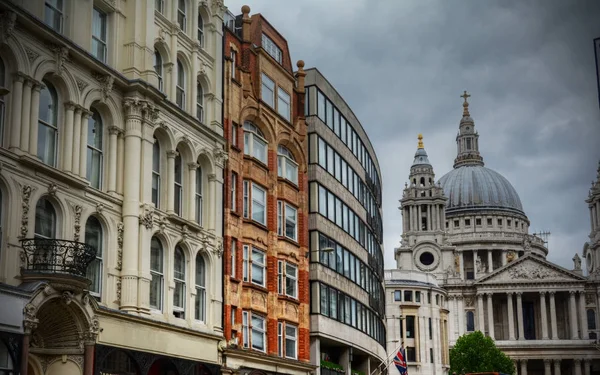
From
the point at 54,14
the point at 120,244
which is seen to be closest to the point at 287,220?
the point at 120,244

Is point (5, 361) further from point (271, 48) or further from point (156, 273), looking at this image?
point (271, 48)

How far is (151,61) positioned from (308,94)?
18913 millimetres

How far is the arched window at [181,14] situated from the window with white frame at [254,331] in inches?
540

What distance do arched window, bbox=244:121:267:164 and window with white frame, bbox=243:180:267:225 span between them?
1.57 metres

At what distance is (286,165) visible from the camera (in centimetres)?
5244

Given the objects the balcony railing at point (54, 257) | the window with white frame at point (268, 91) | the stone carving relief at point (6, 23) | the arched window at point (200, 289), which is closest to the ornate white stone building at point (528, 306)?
the window with white frame at point (268, 91)

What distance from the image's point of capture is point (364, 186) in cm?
6800

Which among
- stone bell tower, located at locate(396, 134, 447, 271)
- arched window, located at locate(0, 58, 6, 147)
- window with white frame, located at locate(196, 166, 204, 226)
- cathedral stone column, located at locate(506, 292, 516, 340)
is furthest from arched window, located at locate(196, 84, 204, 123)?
stone bell tower, located at locate(396, 134, 447, 271)

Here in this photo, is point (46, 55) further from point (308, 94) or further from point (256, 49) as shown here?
point (308, 94)

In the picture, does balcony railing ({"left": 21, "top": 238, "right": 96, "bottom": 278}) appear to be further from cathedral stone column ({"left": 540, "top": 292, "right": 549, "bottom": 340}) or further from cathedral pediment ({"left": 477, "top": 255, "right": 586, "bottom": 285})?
cathedral stone column ({"left": 540, "top": 292, "right": 549, "bottom": 340})

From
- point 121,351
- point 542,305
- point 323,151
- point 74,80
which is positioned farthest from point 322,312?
point 542,305

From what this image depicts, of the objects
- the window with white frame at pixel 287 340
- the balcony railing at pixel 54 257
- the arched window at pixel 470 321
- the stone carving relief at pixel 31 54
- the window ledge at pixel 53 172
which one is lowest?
the window with white frame at pixel 287 340

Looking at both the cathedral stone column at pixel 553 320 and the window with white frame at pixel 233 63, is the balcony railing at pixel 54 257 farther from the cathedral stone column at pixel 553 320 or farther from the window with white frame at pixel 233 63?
the cathedral stone column at pixel 553 320

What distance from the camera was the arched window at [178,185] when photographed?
40.5 meters
